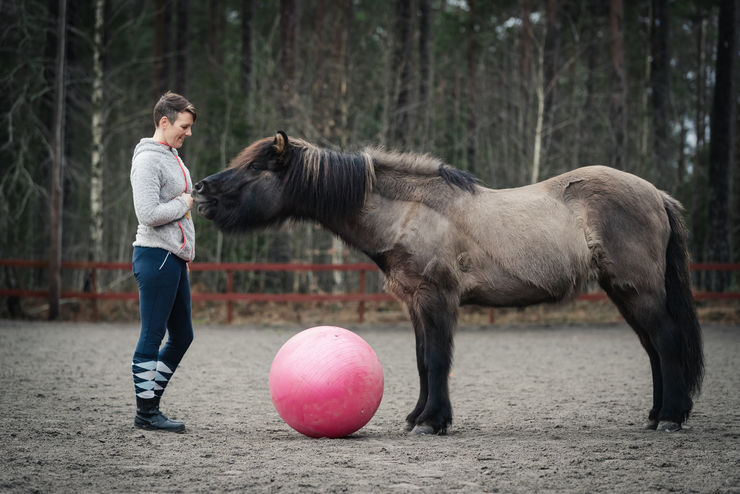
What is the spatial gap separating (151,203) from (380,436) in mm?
2254

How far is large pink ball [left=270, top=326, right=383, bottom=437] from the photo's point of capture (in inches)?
185

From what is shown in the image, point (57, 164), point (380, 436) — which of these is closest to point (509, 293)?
point (380, 436)

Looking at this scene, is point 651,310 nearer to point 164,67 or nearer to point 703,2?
point 164,67

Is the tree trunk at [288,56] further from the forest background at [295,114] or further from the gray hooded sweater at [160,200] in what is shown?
the gray hooded sweater at [160,200]

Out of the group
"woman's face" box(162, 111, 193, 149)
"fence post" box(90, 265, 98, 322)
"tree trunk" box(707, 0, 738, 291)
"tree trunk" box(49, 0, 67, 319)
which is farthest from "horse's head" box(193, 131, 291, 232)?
"tree trunk" box(707, 0, 738, 291)

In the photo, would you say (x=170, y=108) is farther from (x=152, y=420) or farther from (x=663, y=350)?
(x=663, y=350)

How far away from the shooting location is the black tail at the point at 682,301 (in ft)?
18.0

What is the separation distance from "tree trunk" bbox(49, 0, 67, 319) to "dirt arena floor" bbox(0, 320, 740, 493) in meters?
4.56

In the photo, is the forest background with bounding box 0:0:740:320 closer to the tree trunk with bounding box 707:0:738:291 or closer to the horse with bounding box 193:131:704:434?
the tree trunk with bounding box 707:0:738:291

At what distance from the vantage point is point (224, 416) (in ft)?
19.0

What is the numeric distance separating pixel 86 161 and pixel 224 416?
21552 millimetres

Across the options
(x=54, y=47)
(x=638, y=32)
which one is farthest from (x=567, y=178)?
(x=638, y=32)

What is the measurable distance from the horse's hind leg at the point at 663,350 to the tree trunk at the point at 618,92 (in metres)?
11.2

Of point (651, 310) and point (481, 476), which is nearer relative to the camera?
point (481, 476)
